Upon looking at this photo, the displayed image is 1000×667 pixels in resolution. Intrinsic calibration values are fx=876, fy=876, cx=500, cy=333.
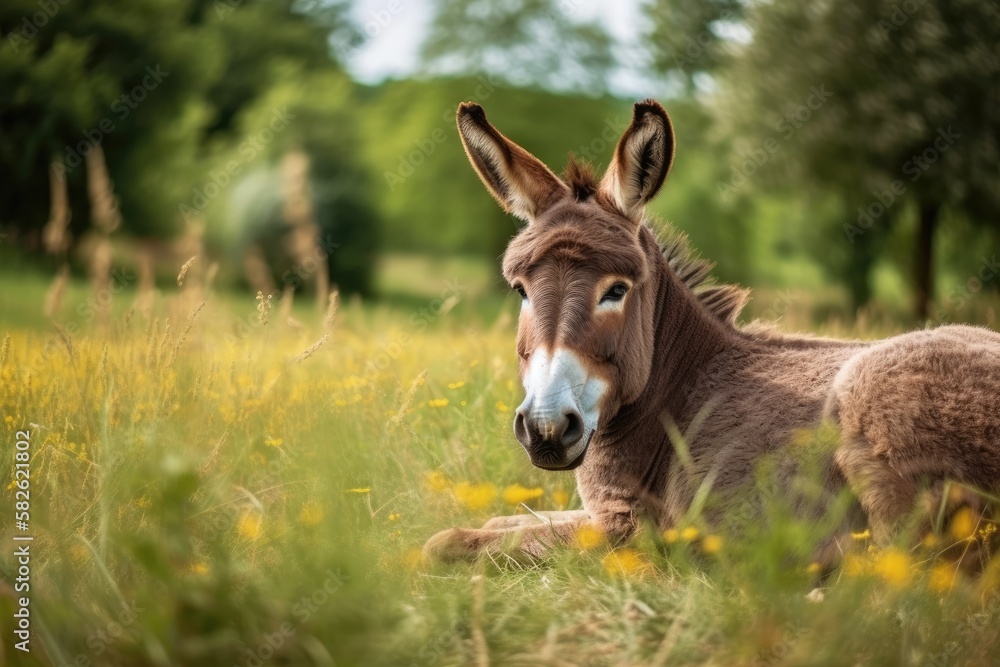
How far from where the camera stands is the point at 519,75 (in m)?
31.6

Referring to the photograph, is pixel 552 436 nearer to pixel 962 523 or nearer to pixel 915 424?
pixel 915 424

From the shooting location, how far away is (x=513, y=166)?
4.55 metres

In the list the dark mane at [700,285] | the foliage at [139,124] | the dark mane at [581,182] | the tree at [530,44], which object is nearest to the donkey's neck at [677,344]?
the dark mane at [700,285]

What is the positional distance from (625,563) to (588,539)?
11.3 inches

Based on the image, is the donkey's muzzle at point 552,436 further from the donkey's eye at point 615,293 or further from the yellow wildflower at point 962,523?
the yellow wildflower at point 962,523

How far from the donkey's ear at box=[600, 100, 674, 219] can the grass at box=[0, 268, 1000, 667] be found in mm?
1602

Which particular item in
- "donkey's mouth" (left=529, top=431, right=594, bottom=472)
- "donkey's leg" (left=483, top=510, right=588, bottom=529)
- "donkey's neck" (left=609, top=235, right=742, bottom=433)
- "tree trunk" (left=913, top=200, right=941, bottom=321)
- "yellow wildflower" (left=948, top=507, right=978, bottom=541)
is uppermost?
"donkey's mouth" (left=529, top=431, right=594, bottom=472)

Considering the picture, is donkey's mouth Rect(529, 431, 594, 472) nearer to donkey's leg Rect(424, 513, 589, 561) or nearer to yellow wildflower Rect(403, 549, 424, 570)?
donkey's leg Rect(424, 513, 589, 561)

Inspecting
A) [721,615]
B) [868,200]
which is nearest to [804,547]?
[721,615]

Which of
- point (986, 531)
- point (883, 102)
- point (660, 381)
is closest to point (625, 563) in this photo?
point (660, 381)

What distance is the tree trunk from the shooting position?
61.3 ft

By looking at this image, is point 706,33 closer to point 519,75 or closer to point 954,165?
point 954,165

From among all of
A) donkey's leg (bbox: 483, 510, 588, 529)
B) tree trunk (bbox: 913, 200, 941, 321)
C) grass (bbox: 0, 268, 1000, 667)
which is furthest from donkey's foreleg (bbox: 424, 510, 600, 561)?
tree trunk (bbox: 913, 200, 941, 321)

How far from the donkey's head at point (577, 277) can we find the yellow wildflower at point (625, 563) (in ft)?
1.54
